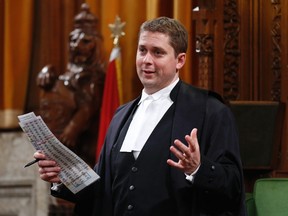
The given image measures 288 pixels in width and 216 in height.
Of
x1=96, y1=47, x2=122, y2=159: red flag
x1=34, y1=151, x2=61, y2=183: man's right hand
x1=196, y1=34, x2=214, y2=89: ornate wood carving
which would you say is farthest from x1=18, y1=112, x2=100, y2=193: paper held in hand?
x1=96, y1=47, x2=122, y2=159: red flag

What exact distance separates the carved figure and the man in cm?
223

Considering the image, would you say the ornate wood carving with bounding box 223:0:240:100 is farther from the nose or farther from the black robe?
the nose

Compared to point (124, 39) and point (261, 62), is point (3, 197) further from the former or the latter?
point (261, 62)

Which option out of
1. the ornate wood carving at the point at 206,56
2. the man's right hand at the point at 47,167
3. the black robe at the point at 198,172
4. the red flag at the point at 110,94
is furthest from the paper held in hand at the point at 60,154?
the red flag at the point at 110,94

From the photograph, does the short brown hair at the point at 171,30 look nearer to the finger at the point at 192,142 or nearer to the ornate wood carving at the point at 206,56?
the finger at the point at 192,142

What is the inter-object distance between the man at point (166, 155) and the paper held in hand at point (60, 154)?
1.4 inches

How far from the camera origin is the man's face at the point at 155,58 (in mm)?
2877

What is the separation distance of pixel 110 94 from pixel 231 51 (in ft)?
3.60

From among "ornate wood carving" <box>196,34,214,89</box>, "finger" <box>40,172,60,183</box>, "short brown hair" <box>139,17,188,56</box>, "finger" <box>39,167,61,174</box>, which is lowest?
"finger" <box>40,172,60,183</box>

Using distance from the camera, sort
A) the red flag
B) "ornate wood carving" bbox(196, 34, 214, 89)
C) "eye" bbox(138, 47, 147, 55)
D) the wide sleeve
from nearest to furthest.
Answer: the wide sleeve
"eye" bbox(138, 47, 147, 55)
"ornate wood carving" bbox(196, 34, 214, 89)
the red flag

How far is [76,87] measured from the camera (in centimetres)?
533

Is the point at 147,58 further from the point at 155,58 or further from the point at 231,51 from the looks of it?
the point at 231,51

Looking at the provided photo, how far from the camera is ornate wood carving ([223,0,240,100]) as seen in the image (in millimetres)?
4430

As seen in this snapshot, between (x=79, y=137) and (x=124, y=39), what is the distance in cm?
80
